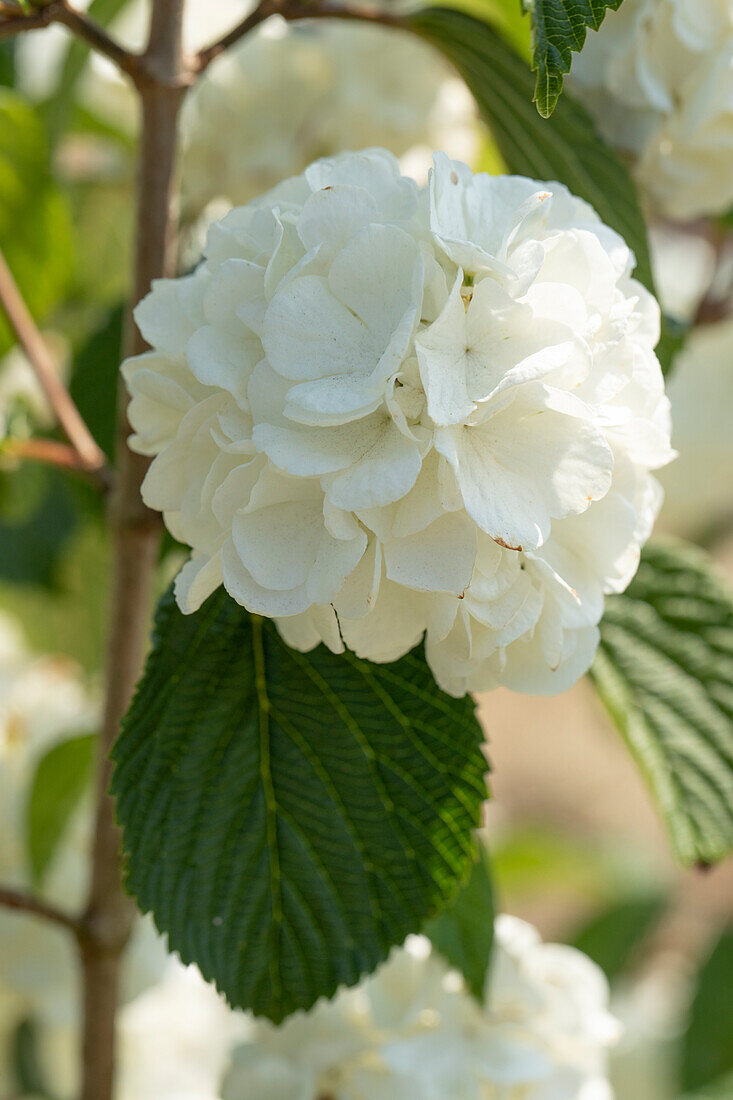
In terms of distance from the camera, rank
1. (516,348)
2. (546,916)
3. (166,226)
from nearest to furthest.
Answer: (516,348) < (166,226) < (546,916)

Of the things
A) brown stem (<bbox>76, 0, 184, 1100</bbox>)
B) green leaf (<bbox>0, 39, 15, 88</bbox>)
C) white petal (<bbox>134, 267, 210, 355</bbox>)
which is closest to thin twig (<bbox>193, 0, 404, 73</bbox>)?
brown stem (<bbox>76, 0, 184, 1100</bbox>)

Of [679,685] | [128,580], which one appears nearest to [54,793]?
[128,580]

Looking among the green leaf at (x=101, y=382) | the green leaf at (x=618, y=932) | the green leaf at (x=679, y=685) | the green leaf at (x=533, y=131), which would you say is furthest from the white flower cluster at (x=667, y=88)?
the green leaf at (x=618, y=932)

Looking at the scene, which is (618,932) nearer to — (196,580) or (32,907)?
(32,907)

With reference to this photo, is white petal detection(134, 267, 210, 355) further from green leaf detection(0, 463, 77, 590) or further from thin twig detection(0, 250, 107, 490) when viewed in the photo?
green leaf detection(0, 463, 77, 590)

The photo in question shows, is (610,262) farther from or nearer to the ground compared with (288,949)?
farther from the ground

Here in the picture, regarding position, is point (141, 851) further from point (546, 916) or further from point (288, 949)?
point (546, 916)

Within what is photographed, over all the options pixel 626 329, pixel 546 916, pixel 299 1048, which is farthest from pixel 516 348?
pixel 546 916

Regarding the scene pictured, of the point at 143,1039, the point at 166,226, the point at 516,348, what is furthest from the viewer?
the point at 143,1039

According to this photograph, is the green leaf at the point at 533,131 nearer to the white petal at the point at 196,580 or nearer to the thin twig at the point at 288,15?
the thin twig at the point at 288,15
